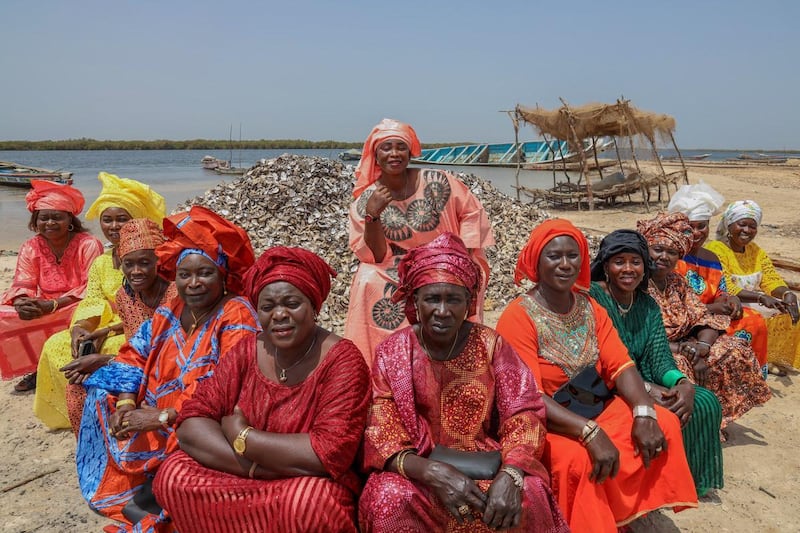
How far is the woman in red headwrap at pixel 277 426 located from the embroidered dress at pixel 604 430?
900 mm

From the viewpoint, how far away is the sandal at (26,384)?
4941 mm

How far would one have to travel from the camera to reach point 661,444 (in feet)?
8.19

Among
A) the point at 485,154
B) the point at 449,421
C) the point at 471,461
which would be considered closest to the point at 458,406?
the point at 449,421

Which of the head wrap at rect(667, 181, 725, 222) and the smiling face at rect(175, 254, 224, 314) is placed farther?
the head wrap at rect(667, 181, 725, 222)

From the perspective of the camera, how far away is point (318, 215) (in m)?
8.28

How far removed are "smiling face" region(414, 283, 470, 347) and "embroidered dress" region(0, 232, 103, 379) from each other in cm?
388

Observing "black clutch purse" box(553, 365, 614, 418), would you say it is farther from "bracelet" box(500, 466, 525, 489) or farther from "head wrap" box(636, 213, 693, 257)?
"head wrap" box(636, 213, 693, 257)

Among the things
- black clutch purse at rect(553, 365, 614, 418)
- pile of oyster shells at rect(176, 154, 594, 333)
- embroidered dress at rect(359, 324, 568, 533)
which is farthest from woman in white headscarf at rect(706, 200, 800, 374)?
embroidered dress at rect(359, 324, 568, 533)

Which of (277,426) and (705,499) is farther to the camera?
(705,499)

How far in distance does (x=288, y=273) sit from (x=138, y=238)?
5.09 feet

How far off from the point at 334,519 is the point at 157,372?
1.35 metres

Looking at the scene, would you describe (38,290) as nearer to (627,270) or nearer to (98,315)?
(98,315)

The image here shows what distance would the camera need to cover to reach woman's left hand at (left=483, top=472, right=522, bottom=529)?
2.00 meters

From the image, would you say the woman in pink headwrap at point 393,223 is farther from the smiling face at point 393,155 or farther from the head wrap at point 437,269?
the head wrap at point 437,269
